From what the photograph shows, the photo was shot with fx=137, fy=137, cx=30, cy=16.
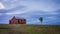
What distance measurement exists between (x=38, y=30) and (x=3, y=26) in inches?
22.0

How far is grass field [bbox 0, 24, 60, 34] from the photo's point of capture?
208cm

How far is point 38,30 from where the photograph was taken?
6.94ft

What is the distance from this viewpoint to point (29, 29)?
2104mm

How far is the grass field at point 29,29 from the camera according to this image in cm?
208

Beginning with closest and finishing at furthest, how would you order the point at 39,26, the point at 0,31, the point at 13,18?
1. the point at 0,31
2. the point at 39,26
3. the point at 13,18

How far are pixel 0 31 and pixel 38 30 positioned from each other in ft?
1.90

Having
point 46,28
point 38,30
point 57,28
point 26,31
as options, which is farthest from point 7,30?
point 57,28

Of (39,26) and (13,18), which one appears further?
(13,18)

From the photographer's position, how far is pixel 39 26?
2219mm

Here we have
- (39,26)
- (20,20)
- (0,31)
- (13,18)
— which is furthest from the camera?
(20,20)

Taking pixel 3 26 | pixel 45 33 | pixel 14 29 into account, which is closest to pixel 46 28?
pixel 45 33

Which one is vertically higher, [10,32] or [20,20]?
[20,20]

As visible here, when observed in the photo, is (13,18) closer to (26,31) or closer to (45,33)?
(26,31)

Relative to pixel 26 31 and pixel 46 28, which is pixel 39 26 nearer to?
pixel 46 28
